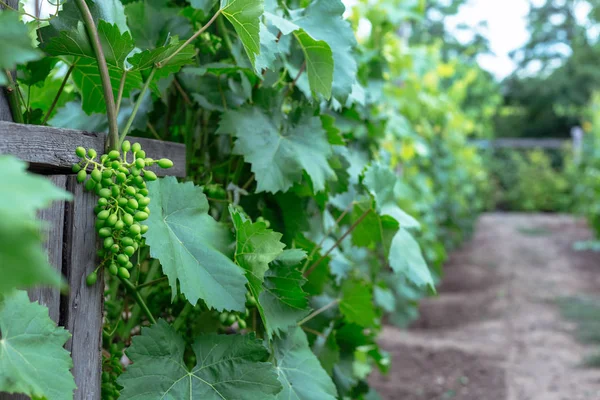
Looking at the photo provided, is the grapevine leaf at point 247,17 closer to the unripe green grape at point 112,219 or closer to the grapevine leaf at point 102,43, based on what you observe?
the grapevine leaf at point 102,43

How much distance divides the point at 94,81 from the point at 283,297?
643 millimetres

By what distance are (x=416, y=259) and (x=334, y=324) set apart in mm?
507

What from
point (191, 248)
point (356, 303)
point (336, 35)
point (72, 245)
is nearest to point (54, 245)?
point (72, 245)

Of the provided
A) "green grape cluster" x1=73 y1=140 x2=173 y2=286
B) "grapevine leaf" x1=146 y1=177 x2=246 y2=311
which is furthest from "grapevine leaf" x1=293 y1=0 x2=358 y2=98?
"green grape cluster" x1=73 y1=140 x2=173 y2=286

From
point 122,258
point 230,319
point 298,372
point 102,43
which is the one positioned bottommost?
point 298,372

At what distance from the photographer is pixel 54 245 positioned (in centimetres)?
108

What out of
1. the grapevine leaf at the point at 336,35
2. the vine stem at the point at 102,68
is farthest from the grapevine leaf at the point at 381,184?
the vine stem at the point at 102,68

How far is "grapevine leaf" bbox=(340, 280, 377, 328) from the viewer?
7.13 feet

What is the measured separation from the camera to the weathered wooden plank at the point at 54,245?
106cm

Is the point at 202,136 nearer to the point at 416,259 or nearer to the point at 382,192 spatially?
the point at 382,192

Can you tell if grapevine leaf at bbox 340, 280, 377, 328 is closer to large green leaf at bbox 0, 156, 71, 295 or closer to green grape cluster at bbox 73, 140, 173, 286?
green grape cluster at bbox 73, 140, 173, 286

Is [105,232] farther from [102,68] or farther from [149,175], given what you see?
[102,68]

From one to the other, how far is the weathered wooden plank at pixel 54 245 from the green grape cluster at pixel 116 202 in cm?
5

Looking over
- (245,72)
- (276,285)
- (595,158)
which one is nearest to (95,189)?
(276,285)
